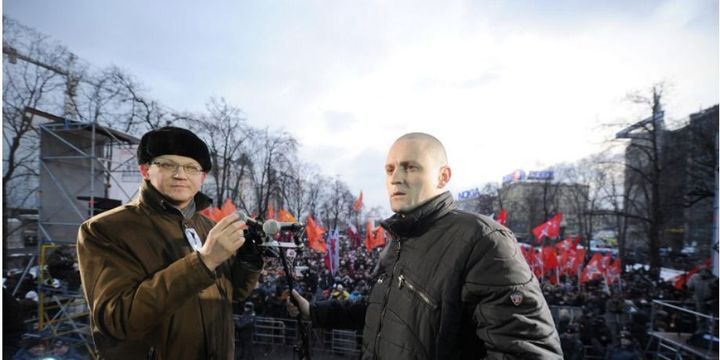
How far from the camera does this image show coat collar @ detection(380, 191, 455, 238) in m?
2.07

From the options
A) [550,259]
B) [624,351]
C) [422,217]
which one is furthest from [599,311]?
[422,217]

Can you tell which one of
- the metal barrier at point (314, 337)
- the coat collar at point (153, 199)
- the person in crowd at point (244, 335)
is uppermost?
the coat collar at point (153, 199)

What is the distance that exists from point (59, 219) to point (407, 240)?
46.4 feet

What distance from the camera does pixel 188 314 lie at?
2121 mm

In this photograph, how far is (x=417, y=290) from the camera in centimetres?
193

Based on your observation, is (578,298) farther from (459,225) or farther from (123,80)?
(123,80)

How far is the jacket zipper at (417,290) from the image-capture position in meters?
1.83

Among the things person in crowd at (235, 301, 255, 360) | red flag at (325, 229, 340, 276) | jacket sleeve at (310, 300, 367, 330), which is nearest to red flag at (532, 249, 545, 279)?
red flag at (325, 229, 340, 276)

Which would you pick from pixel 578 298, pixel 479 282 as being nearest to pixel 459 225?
pixel 479 282

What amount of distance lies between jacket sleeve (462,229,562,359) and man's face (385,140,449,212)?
502mm

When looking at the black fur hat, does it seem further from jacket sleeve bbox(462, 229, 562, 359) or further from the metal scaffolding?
the metal scaffolding

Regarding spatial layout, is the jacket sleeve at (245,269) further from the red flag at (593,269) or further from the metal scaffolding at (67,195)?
the red flag at (593,269)

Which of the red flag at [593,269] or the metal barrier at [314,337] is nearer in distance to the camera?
the metal barrier at [314,337]

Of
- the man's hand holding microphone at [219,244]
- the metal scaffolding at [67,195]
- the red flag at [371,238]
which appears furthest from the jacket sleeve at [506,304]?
the red flag at [371,238]
